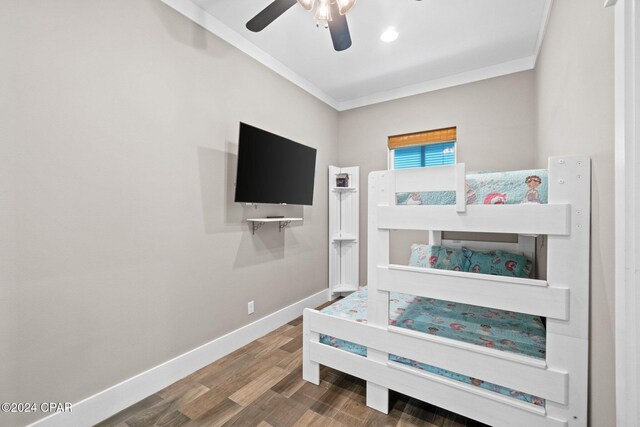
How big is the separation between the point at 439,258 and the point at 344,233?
1.35 meters

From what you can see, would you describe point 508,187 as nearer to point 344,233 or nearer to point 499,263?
point 499,263

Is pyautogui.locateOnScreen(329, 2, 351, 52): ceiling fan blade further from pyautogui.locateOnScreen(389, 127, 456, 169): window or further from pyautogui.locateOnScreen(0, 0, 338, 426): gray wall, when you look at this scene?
pyautogui.locateOnScreen(389, 127, 456, 169): window

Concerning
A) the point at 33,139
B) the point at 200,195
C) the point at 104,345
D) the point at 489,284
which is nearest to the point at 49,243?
the point at 33,139

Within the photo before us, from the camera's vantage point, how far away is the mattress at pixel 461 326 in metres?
1.43

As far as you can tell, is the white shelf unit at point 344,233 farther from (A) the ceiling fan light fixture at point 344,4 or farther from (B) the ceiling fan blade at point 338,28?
(A) the ceiling fan light fixture at point 344,4

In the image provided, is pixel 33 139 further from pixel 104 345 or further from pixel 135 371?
pixel 135 371

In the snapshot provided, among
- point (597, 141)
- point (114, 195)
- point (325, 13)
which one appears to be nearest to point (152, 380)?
point (114, 195)

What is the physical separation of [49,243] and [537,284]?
7.86 feet

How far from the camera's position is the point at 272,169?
2.45 metres

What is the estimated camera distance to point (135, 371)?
1717mm

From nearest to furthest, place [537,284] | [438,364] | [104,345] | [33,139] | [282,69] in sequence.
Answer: [537,284] → [33,139] → [438,364] → [104,345] → [282,69]

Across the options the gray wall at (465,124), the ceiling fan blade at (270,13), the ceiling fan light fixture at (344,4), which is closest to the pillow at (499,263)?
the gray wall at (465,124)

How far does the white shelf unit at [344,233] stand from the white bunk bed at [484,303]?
1.84 m

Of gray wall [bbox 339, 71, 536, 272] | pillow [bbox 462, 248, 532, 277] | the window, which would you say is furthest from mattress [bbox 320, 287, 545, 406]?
the window
